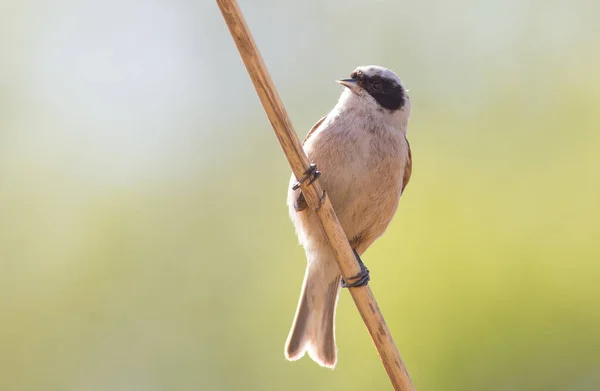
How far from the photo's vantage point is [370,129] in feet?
12.8

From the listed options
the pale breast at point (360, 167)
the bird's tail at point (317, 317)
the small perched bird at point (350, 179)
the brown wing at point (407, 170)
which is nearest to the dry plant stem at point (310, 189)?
the small perched bird at point (350, 179)

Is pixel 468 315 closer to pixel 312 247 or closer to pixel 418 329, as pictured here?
pixel 418 329

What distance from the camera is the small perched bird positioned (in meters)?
3.79

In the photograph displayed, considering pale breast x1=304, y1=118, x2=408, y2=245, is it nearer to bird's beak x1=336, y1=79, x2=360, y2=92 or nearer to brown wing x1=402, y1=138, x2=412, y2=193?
brown wing x1=402, y1=138, x2=412, y2=193

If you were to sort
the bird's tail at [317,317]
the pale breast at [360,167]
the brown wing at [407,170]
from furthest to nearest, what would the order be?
the brown wing at [407,170], the bird's tail at [317,317], the pale breast at [360,167]

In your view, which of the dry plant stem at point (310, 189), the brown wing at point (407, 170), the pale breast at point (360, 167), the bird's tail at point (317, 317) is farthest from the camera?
the brown wing at point (407, 170)

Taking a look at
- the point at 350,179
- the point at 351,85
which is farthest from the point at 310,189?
the point at 351,85

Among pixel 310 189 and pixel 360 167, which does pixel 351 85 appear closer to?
pixel 360 167

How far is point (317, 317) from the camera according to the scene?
13.8ft

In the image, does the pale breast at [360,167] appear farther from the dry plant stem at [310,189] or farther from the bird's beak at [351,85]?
the dry plant stem at [310,189]

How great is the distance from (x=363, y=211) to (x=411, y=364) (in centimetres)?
86

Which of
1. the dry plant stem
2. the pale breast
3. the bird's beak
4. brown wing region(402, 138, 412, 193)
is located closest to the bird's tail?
the pale breast

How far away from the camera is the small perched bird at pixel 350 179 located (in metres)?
3.79

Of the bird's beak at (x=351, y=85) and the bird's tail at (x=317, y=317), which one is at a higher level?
the bird's beak at (x=351, y=85)
